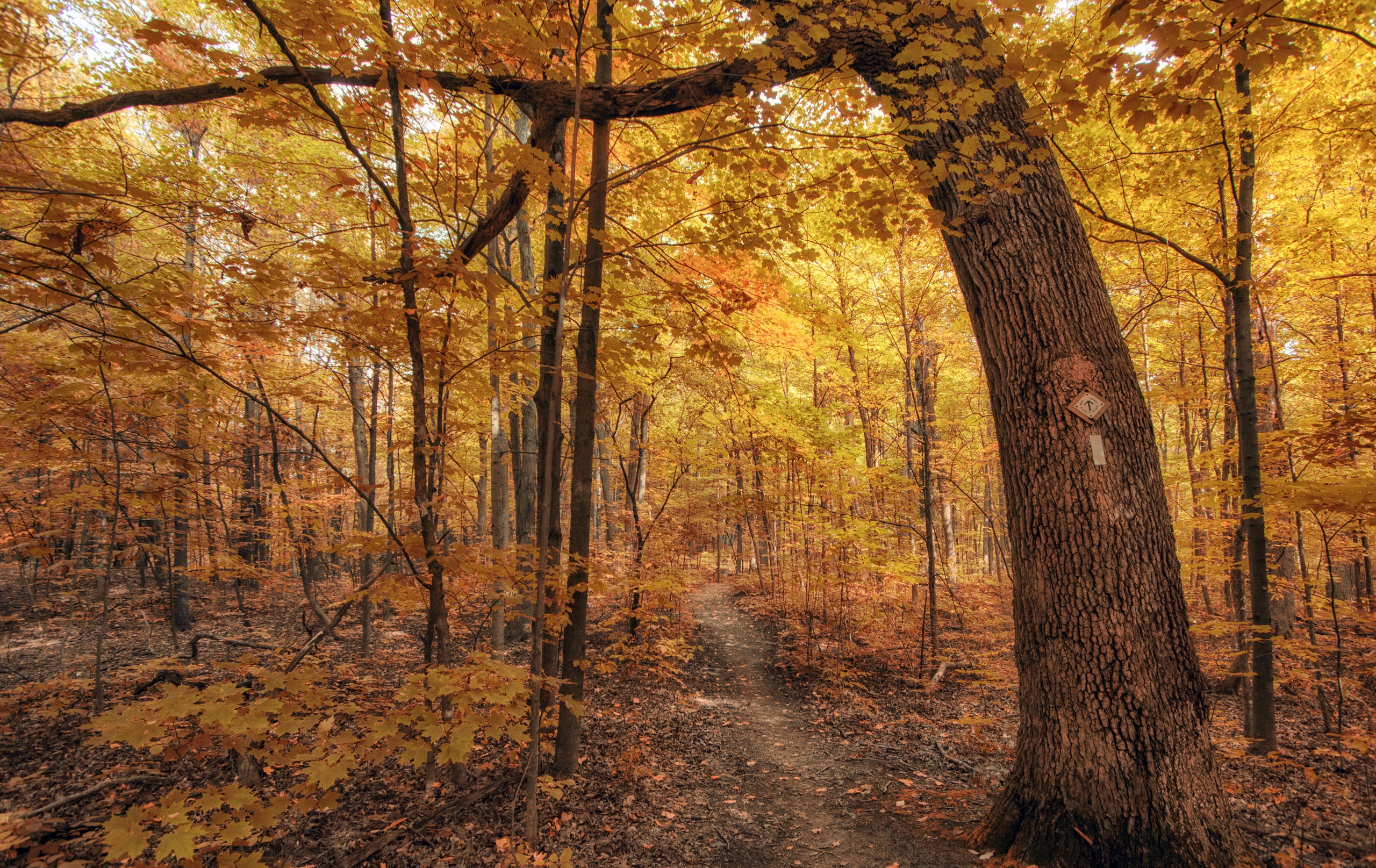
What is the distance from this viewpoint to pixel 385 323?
3.11 m

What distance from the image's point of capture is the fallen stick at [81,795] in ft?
10.6

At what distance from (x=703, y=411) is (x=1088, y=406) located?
20.4 ft

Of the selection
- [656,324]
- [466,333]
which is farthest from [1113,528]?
[466,333]

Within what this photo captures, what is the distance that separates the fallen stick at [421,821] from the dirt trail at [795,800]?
179 centimetres

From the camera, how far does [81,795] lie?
3.76m

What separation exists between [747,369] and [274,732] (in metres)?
14.6

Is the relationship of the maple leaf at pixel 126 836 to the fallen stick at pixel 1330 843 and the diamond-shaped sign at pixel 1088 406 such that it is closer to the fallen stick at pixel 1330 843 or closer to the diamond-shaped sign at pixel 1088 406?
the diamond-shaped sign at pixel 1088 406

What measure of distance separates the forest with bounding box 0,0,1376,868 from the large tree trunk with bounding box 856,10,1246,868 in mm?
23

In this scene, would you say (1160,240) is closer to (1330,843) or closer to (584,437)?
(1330,843)

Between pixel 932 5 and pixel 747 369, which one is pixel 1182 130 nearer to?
pixel 932 5

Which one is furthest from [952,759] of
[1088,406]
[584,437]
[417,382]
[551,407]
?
[417,382]

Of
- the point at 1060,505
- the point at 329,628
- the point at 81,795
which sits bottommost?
the point at 81,795

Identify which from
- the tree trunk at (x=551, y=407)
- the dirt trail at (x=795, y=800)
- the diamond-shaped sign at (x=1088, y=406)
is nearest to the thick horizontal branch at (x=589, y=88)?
the tree trunk at (x=551, y=407)

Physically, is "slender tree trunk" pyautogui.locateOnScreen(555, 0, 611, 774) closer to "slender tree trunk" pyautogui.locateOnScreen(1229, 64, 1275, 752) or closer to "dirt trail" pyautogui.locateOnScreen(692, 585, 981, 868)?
"dirt trail" pyautogui.locateOnScreen(692, 585, 981, 868)
